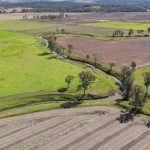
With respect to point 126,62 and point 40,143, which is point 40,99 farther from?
point 126,62

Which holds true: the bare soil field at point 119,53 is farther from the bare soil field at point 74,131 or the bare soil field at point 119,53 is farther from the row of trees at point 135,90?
the bare soil field at point 74,131

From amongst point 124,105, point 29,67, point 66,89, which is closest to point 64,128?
point 124,105

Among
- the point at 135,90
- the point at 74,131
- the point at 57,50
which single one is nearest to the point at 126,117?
the point at 135,90

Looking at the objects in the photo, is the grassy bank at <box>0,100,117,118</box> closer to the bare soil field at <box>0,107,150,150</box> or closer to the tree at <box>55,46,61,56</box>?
the bare soil field at <box>0,107,150,150</box>

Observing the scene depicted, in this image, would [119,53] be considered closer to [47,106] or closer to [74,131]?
[47,106]

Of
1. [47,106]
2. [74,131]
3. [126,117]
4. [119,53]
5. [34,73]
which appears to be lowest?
[74,131]

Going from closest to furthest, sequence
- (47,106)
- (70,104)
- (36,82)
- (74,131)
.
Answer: (74,131), (47,106), (70,104), (36,82)

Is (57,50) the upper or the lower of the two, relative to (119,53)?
upper

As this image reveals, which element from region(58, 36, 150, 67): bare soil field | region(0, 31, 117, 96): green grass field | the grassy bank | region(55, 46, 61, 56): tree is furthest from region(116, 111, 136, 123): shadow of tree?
region(55, 46, 61, 56): tree
